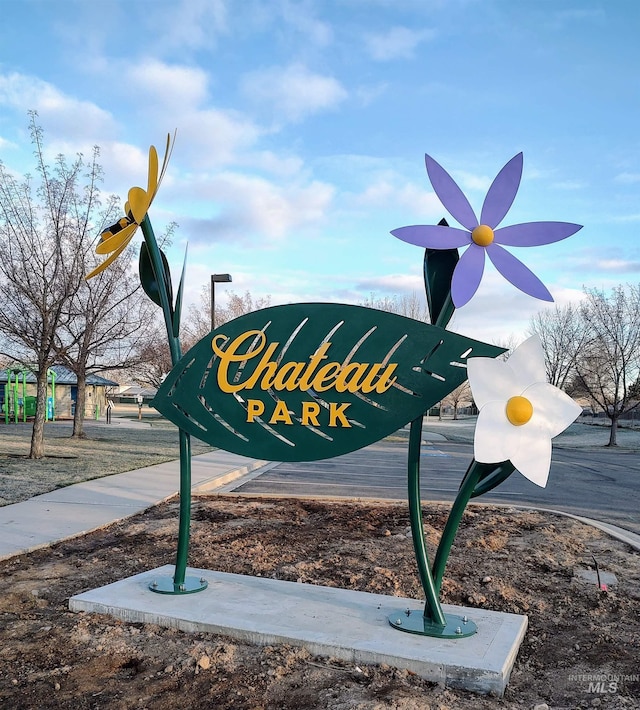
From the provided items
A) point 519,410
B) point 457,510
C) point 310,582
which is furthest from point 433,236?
point 310,582

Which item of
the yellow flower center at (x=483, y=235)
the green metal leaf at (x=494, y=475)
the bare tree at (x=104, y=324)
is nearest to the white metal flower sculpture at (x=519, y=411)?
the green metal leaf at (x=494, y=475)

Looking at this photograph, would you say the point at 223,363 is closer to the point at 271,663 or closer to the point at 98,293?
→ the point at 271,663

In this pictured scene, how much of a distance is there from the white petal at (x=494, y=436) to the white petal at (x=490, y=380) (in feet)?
0.17

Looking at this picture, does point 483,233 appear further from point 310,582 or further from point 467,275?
point 310,582

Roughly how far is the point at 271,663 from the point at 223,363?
210 cm

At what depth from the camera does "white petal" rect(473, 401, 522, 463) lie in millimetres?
3693

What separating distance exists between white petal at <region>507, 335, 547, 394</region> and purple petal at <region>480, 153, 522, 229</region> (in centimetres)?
80

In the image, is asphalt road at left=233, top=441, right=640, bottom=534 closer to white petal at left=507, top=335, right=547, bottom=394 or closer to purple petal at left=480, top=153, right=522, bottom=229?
white petal at left=507, top=335, right=547, bottom=394

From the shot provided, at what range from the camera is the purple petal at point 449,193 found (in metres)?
3.86

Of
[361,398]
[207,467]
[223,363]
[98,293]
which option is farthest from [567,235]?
[98,293]

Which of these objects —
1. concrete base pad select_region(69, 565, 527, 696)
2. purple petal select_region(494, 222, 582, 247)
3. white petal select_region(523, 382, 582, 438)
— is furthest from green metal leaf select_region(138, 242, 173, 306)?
white petal select_region(523, 382, 582, 438)

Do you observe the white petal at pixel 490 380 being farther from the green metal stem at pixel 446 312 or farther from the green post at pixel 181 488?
the green post at pixel 181 488

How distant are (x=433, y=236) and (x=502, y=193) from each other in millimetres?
505

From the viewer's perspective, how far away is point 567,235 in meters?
3.71
